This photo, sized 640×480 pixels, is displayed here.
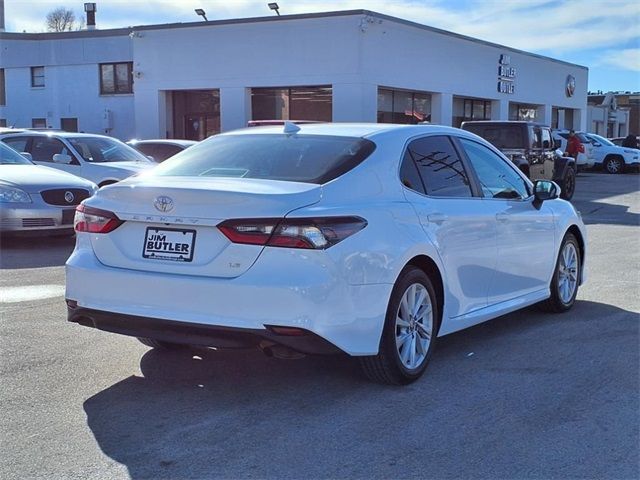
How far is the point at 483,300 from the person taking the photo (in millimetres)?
5805

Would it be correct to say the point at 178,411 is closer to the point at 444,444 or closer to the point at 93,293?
the point at 93,293

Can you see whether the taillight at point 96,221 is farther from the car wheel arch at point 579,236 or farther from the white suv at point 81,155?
the white suv at point 81,155

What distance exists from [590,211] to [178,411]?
50.6 feet

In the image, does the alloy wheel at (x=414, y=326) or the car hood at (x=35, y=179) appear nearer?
the alloy wheel at (x=414, y=326)

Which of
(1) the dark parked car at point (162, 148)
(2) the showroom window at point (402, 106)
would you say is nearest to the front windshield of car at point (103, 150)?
(1) the dark parked car at point (162, 148)

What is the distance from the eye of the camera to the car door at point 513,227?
600 centimetres

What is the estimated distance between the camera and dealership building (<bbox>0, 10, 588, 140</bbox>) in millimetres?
25469

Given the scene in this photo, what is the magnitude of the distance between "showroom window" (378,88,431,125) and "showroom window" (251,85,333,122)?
1900mm

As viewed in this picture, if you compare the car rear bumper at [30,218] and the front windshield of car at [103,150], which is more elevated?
the front windshield of car at [103,150]

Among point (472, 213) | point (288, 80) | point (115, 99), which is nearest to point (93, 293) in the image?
point (472, 213)

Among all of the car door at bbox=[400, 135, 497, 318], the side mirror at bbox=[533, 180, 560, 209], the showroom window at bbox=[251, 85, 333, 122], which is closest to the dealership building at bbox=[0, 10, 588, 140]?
Result: the showroom window at bbox=[251, 85, 333, 122]

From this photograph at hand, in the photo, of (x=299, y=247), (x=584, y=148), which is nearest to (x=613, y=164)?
(x=584, y=148)

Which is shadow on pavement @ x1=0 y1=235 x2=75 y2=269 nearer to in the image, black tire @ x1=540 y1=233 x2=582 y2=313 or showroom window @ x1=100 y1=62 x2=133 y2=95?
black tire @ x1=540 y1=233 x2=582 y2=313

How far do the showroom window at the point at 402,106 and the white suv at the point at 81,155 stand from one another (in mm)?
13400
